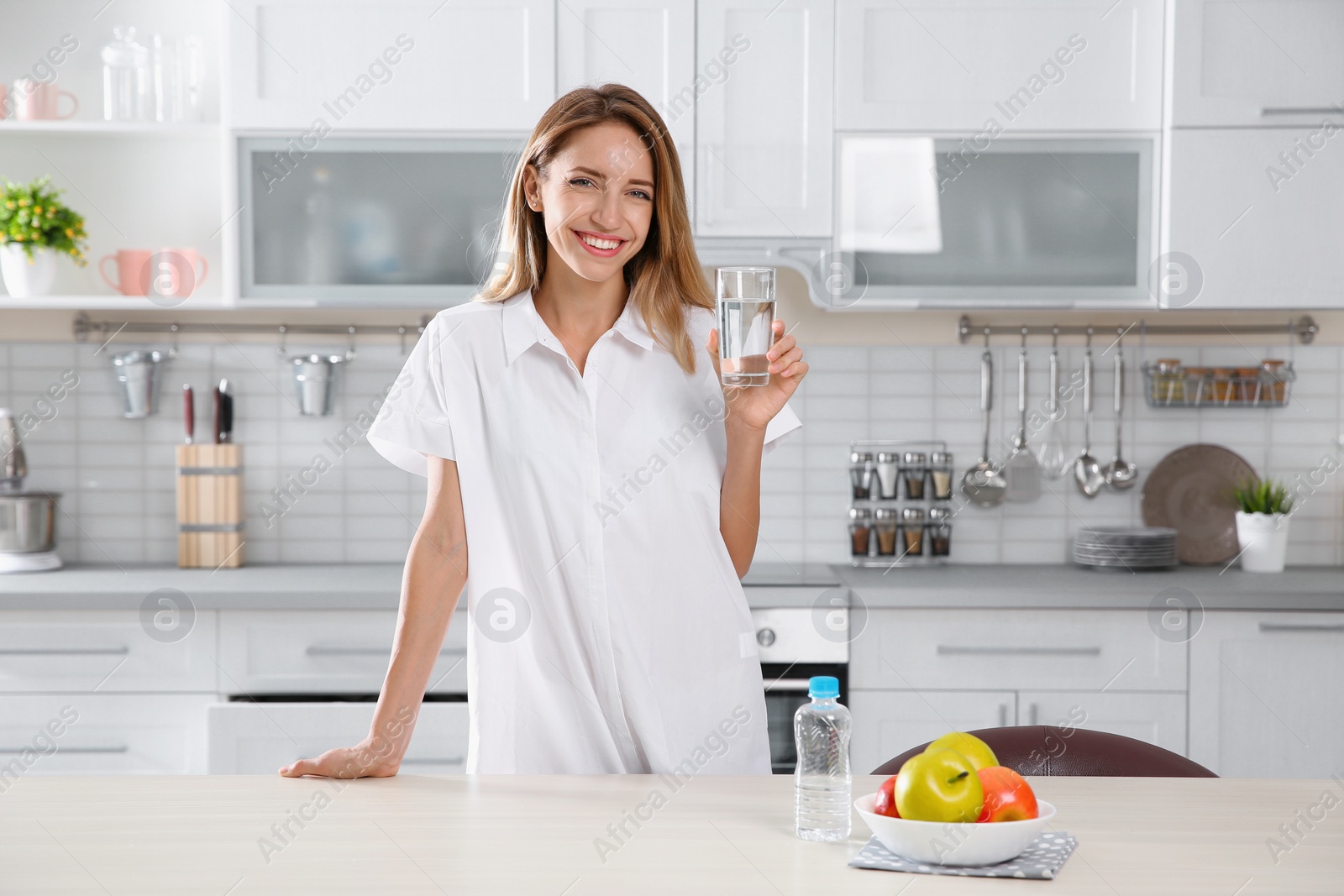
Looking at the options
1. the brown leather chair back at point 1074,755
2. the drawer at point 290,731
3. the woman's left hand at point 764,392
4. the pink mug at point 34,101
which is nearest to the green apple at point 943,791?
the brown leather chair back at point 1074,755

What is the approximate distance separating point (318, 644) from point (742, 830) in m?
1.65

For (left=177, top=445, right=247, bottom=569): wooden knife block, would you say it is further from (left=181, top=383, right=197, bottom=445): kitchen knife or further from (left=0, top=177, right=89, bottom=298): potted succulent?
(left=0, top=177, right=89, bottom=298): potted succulent

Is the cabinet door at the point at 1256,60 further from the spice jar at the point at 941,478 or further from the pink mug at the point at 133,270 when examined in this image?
the pink mug at the point at 133,270

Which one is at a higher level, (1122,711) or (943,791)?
(943,791)

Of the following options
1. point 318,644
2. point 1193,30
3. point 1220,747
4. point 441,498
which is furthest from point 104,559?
point 1193,30

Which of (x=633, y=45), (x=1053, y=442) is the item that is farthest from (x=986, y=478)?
(x=633, y=45)

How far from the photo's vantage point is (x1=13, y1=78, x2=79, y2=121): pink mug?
2723 millimetres

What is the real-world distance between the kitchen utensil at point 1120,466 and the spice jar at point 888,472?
1.87ft

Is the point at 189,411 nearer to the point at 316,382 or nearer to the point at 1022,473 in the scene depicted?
the point at 316,382

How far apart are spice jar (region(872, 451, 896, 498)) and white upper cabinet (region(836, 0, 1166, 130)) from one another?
0.79 metres

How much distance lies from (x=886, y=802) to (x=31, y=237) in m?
2.48

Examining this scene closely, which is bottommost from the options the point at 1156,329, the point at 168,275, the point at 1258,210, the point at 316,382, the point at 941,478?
the point at 941,478

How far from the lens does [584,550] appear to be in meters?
1.38

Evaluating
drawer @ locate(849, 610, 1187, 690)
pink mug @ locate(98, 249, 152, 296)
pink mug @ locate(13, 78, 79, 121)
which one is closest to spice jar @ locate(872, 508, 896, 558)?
drawer @ locate(849, 610, 1187, 690)
